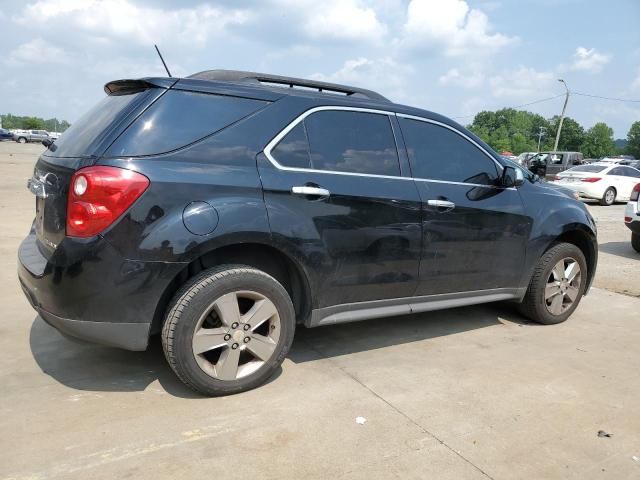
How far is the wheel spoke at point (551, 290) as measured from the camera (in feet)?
15.0

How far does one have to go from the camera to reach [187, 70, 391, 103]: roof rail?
3.37 meters

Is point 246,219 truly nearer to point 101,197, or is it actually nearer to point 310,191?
point 310,191

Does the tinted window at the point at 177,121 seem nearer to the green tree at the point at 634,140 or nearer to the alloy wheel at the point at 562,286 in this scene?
the alloy wheel at the point at 562,286

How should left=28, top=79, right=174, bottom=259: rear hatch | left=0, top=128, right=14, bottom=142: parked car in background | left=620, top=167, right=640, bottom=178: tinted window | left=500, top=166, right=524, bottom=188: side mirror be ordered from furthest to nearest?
left=0, top=128, right=14, bottom=142: parked car in background < left=620, top=167, right=640, bottom=178: tinted window < left=500, top=166, right=524, bottom=188: side mirror < left=28, top=79, right=174, bottom=259: rear hatch

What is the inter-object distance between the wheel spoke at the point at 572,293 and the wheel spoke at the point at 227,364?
318cm

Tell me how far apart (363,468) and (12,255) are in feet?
17.2

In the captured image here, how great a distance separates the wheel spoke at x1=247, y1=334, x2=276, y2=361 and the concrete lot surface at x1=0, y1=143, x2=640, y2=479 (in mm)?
234

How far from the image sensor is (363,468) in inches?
97.3

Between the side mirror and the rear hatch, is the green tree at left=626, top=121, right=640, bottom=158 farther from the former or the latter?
the rear hatch

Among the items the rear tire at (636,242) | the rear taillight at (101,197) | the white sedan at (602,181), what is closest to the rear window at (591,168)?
the white sedan at (602,181)

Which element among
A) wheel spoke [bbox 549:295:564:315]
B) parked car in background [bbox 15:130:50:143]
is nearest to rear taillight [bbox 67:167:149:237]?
Answer: wheel spoke [bbox 549:295:564:315]

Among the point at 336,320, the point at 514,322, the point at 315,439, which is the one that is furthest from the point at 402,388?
the point at 514,322

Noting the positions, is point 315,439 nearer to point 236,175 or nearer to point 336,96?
point 236,175

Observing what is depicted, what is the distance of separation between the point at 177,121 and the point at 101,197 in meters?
0.60
